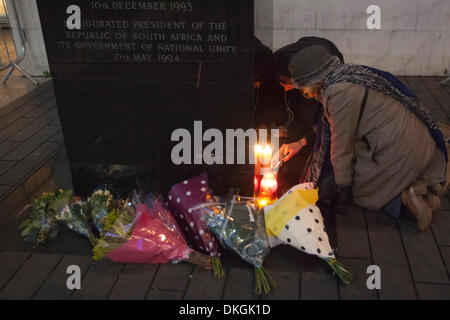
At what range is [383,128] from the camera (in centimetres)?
361

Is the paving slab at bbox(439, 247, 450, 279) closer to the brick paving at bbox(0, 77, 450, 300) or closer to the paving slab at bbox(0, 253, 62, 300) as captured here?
the brick paving at bbox(0, 77, 450, 300)

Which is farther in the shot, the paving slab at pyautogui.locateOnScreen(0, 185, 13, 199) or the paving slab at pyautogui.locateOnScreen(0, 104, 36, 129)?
the paving slab at pyautogui.locateOnScreen(0, 104, 36, 129)

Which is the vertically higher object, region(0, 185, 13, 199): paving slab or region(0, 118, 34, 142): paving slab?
region(0, 118, 34, 142): paving slab

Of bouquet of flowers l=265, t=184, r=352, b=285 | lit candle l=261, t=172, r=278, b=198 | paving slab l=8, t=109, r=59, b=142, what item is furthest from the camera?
paving slab l=8, t=109, r=59, b=142

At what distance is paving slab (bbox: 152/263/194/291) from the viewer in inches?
126

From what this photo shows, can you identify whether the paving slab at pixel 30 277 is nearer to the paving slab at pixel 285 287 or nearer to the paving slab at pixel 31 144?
the paving slab at pixel 285 287

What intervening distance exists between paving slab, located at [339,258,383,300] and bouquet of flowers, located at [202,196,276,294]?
0.49 metres

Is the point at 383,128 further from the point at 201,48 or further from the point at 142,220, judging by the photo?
the point at 142,220

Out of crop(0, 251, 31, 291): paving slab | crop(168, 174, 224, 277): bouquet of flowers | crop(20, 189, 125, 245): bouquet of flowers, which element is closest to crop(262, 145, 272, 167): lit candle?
crop(168, 174, 224, 277): bouquet of flowers

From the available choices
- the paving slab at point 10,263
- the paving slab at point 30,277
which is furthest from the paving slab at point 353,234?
the paving slab at point 10,263

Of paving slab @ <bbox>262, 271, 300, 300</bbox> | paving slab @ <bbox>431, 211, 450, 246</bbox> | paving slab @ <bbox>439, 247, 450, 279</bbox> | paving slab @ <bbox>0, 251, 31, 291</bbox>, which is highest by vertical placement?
paving slab @ <bbox>0, 251, 31, 291</bbox>

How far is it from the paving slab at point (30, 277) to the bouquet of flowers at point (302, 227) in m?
1.66
